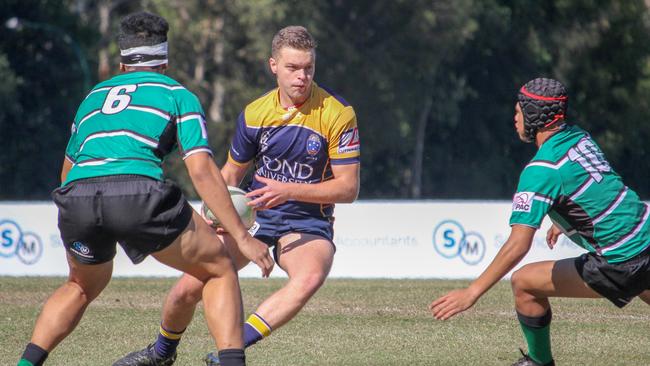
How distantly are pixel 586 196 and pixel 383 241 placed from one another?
9.99m

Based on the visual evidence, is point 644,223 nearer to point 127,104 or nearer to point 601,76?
point 127,104

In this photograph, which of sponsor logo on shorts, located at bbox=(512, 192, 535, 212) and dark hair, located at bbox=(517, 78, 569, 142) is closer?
sponsor logo on shorts, located at bbox=(512, 192, 535, 212)

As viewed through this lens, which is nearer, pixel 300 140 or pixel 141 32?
pixel 141 32

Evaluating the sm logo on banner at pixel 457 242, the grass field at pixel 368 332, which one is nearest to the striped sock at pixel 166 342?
the grass field at pixel 368 332

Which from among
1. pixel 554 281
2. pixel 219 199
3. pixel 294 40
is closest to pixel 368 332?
pixel 554 281

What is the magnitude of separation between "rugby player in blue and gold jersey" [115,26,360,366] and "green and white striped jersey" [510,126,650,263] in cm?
134

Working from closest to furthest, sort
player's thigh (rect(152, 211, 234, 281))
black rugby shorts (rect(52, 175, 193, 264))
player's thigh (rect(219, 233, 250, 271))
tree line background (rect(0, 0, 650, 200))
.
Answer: black rugby shorts (rect(52, 175, 193, 264))
player's thigh (rect(152, 211, 234, 281))
player's thigh (rect(219, 233, 250, 271))
tree line background (rect(0, 0, 650, 200))

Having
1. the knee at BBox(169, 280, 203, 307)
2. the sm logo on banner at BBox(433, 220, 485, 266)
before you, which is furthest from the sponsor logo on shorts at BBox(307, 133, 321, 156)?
the sm logo on banner at BBox(433, 220, 485, 266)

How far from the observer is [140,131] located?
228 inches

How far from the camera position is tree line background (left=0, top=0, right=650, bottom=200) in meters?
44.7

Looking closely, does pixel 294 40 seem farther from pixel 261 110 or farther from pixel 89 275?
pixel 89 275

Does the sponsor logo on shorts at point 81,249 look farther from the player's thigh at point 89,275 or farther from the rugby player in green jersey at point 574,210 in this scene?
the rugby player in green jersey at point 574,210

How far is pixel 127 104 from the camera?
585cm

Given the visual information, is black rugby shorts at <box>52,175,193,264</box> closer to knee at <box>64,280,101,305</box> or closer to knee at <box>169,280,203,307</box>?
knee at <box>64,280,101,305</box>
